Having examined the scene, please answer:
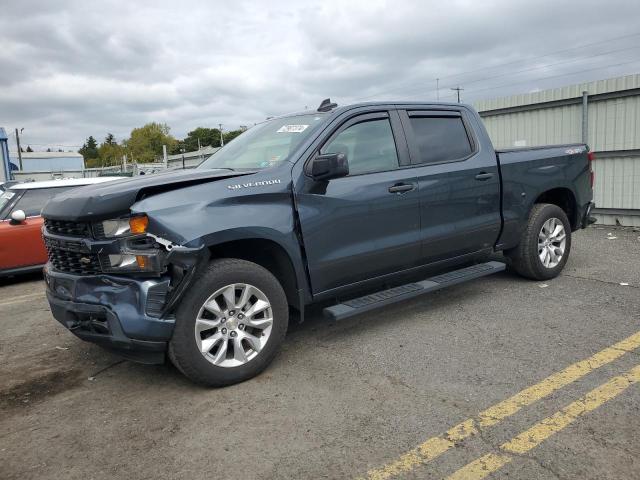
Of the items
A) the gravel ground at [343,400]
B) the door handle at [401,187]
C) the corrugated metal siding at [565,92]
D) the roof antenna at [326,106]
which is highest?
the corrugated metal siding at [565,92]

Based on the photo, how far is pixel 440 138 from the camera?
486 centimetres

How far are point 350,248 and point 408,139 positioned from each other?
120 cm

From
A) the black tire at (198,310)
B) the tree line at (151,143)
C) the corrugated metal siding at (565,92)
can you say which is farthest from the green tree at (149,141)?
the black tire at (198,310)

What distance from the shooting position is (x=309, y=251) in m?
3.83

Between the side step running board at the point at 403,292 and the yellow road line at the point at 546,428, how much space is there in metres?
1.50

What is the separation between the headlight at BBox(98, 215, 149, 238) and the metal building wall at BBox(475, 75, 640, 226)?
28.4ft

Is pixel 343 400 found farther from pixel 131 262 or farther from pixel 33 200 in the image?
pixel 33 200

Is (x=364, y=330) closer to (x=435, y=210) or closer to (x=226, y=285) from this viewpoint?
(x=435, y=210)

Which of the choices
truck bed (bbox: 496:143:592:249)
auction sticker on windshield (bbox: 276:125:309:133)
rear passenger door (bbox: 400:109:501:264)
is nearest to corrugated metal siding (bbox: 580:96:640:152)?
truck bed (bbox: 496:143:592:249)

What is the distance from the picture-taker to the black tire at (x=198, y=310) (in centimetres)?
327

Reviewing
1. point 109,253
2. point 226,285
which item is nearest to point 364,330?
point 226,285

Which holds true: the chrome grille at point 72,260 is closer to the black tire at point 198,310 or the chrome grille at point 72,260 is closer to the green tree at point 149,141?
the black tire at point 198,310

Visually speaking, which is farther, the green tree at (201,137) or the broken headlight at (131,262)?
the green tree at (201,137)

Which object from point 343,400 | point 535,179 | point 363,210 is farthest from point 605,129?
point 343,400
